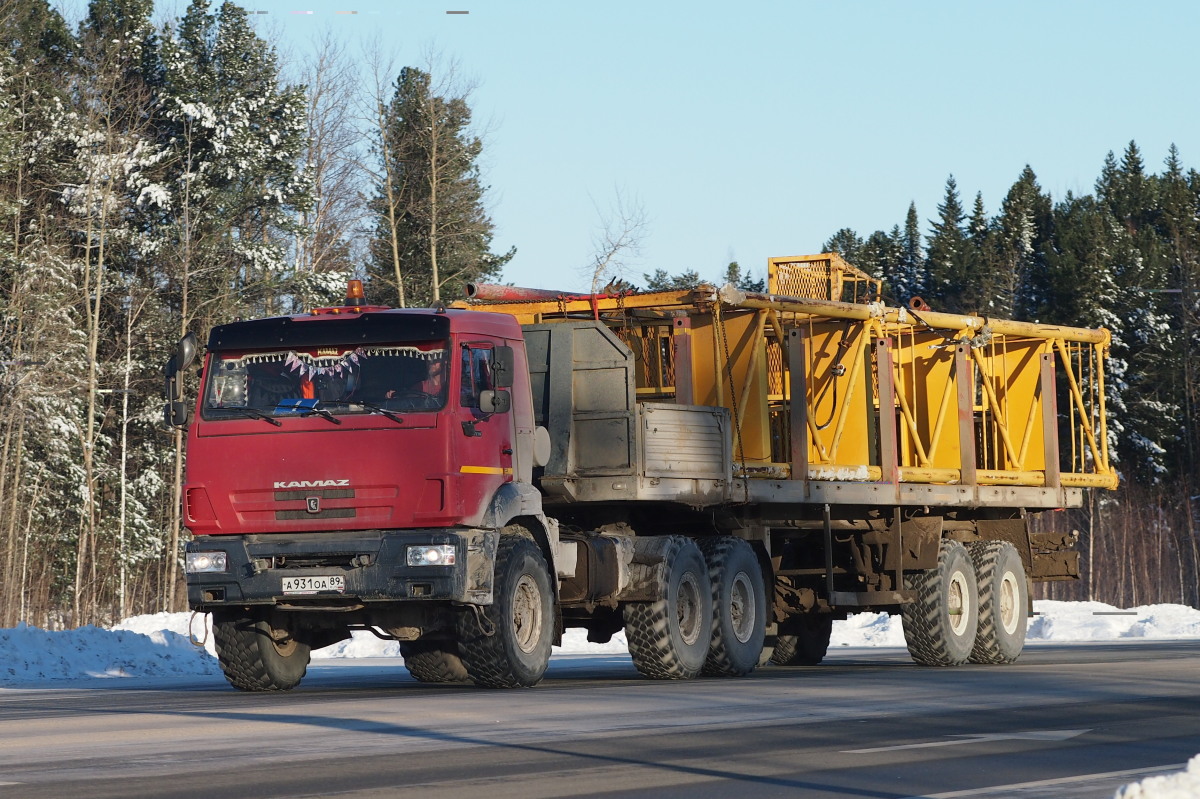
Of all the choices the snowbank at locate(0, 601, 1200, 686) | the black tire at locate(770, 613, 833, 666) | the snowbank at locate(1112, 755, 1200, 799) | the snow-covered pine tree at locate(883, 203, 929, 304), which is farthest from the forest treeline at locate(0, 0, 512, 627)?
Answer: the snow-covered pine tree at locate(883, 203, 929, 304)

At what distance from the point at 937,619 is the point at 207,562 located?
8959 mm

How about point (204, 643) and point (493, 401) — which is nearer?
point (493, 401)

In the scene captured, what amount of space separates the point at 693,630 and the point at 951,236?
8939cm

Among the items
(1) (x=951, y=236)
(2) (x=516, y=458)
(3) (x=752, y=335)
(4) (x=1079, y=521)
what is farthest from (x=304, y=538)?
(1) (x=951, y=236)

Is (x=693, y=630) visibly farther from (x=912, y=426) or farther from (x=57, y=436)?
(x=57, y=436)

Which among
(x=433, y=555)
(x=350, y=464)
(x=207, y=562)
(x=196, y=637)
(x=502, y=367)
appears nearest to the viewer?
(x=433, y=555)

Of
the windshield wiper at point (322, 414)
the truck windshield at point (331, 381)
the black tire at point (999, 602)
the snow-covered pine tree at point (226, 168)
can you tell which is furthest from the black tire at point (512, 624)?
the snow-covered pine tree at point (226, 168)

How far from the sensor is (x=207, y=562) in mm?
14633

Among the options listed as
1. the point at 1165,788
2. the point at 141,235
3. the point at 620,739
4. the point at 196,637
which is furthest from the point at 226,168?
the point at 1165,788

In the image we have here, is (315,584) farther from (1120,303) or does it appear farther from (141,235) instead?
(1120,303)

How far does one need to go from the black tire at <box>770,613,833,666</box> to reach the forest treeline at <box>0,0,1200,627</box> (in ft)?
66.7

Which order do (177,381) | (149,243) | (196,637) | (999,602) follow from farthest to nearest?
(149,243) → (196,637) → (999,602) → (177,381)

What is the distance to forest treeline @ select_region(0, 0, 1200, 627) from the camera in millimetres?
43594

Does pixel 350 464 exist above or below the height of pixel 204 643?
above
